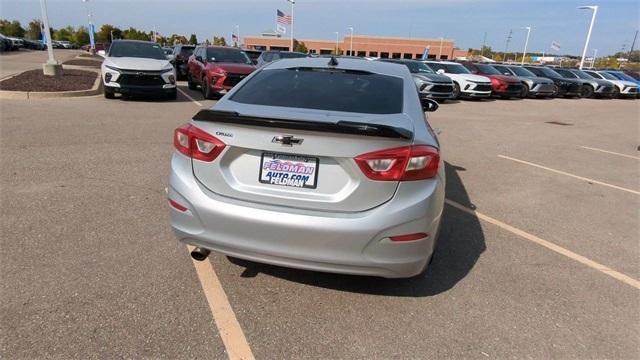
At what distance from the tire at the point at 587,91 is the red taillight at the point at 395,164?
29873 millimetres

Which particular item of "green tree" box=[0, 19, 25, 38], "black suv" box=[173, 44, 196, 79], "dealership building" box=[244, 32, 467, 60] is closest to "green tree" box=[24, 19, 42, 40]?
"green tree" box=[0, 19, 25, 38]

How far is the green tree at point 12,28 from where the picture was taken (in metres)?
83.2

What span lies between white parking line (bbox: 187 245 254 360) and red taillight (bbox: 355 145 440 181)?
1.27m

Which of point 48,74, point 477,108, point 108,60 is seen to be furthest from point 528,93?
point 48,74

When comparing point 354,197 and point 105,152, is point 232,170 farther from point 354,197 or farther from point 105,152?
point 105,152

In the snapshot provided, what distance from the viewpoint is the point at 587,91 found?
27.6 m

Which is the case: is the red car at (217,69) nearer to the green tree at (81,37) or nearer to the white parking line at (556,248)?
the white parking line at (556,248)

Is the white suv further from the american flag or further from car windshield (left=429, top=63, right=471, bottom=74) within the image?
the american flag

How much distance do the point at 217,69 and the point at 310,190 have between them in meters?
11.3

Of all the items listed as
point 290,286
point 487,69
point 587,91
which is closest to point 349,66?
point 290,286

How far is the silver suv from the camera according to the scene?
8.58 feet

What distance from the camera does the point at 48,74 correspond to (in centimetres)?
1503

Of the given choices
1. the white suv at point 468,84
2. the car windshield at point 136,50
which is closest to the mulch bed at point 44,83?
the car windshield at point 136,50

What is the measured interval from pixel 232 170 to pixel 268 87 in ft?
3.64
